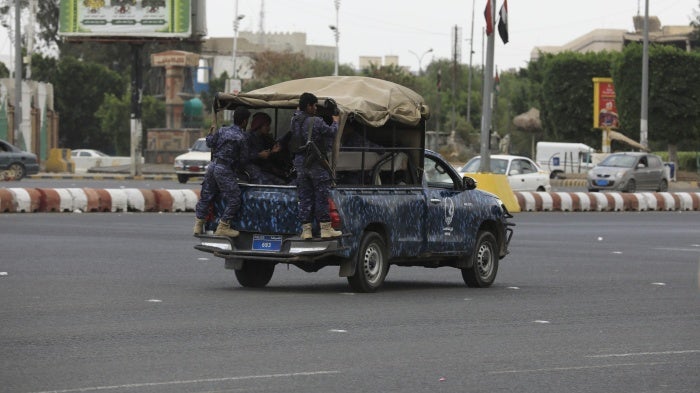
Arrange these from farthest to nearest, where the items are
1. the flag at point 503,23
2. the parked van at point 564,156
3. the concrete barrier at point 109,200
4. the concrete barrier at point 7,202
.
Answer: the parked van at point 564,156 < the flag at point 503,23 < the concrete barrier at point 109,200 < the concrete barrier at point 7,202

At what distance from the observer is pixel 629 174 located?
175 ft

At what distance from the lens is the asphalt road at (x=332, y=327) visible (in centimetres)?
955

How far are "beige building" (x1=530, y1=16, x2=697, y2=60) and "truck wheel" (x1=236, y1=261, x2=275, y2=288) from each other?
10553 cm

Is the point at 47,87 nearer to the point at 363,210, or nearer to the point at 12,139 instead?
the point at 12,139

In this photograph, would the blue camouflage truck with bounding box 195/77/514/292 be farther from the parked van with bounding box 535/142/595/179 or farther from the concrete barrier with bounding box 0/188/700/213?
the parked van with bounding box 535/142/595/179

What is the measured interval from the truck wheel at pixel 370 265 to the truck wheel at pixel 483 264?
1.60m

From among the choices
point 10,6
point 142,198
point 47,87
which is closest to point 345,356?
point 142,198

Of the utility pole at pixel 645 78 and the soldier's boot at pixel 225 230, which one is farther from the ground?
the utility pole at pixel 645 78

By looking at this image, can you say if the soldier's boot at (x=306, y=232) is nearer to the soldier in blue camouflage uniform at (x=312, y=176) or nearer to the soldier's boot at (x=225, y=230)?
the soldier in blue camouflage uniform at (x=312, y=176)

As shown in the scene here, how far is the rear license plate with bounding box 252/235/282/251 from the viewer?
15672 mm

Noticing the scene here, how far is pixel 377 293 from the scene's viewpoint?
52.6ft

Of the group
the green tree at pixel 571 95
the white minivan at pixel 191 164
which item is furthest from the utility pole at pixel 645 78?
the green tree at pixel 571 95

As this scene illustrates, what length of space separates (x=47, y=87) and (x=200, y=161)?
27112mm

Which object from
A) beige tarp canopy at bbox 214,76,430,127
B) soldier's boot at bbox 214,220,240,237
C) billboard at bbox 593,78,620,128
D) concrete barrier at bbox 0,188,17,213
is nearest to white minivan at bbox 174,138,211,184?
concrete barrier at bbox 0,188,17,213
